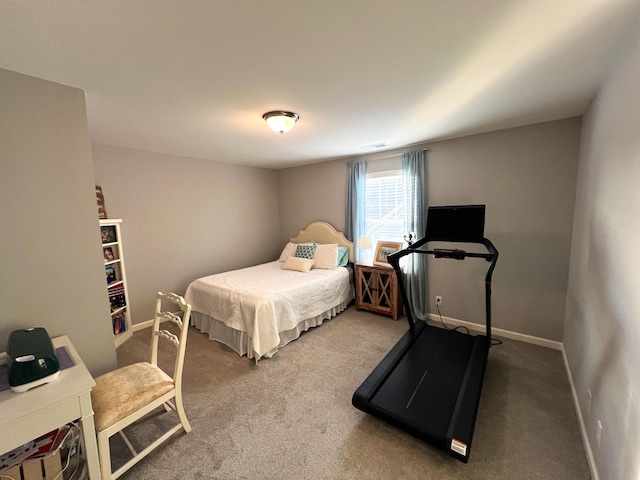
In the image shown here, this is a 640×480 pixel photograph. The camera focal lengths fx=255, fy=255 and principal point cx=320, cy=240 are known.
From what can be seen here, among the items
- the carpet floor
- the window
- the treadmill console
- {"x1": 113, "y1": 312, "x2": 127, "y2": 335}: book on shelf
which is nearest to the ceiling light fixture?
the treadmill console

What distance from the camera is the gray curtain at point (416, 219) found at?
347 cm

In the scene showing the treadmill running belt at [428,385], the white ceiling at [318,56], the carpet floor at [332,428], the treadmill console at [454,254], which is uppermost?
the white ceiling at [318,56]

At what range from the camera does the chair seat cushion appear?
1.40 m

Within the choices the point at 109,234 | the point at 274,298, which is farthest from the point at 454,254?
the point at 109,234

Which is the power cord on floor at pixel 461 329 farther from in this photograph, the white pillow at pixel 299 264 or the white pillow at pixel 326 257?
the white pillow at pixel 299 264

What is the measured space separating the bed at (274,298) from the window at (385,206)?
1.73 ft

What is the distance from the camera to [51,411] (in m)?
1.12

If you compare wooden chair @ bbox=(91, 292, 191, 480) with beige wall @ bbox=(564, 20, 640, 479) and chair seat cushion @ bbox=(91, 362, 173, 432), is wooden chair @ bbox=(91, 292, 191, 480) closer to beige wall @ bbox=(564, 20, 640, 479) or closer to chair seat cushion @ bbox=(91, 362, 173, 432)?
chair seat cushion @ bbox=(91, 362, 173, 432)

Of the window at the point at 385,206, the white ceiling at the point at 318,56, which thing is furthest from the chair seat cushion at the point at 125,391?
the window at the point at 385,206

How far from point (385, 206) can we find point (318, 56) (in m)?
2.77

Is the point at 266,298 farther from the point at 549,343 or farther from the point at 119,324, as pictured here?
the point at 549,343

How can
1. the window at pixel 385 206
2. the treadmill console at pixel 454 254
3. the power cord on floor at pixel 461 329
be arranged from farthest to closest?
the window at pixel 385 206 < the power cord on floor at pixel 461 329 < the treadmill console at pixel 454 254

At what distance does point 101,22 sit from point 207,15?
0.49 m

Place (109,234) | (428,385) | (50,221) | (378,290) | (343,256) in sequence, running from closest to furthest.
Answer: (50,221)
(428,385)
(109,234)
(378,290)
(343,256)
